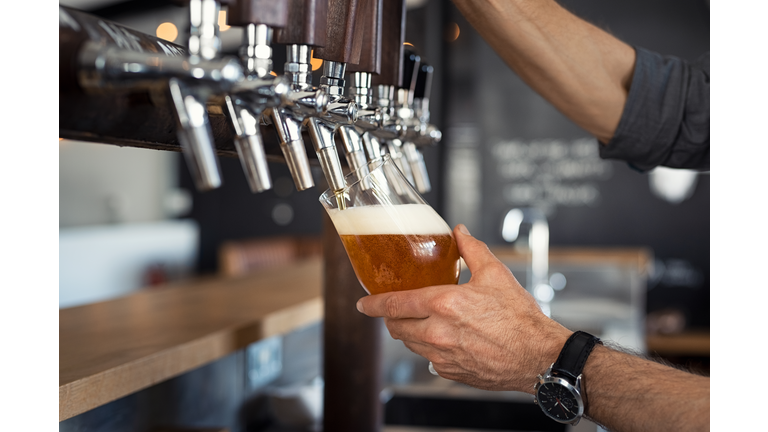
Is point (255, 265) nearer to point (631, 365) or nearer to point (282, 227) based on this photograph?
point (282, 227)

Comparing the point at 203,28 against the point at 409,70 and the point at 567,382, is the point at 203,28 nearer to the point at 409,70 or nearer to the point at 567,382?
the point at 409,70

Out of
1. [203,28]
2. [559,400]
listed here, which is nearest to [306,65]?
[203,28]

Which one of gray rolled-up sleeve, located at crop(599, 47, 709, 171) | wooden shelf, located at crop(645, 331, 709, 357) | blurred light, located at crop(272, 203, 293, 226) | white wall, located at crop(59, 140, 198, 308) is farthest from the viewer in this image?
blurred light, located at crop(272, 203, 293, 226)

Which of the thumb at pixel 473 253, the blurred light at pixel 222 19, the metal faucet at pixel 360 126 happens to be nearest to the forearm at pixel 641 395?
the thumb at pixel 473 253

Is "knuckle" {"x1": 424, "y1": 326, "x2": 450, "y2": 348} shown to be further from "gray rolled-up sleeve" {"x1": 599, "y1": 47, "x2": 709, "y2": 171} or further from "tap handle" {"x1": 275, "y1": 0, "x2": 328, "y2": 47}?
"gray rolled-up sleeve" {"x1": 599, "y1": 47, "x2": 709, "y2": 171}

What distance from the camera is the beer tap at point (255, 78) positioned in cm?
58

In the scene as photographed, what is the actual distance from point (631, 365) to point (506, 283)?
→ 0.20m

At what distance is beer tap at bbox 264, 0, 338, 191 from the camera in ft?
2.09

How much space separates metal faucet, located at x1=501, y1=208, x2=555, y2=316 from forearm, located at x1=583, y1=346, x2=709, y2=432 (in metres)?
2.17

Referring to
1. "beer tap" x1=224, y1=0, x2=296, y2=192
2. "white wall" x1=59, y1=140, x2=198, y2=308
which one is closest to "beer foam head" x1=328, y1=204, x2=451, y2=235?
"beer tap" x1=224, y1=0, x2=296, y2=192

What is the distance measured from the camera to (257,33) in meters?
0.58

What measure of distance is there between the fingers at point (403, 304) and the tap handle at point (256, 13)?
0.35 m

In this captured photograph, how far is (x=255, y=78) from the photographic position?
57 centimetres
